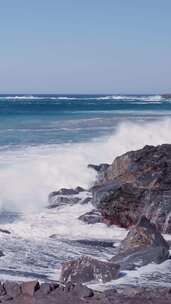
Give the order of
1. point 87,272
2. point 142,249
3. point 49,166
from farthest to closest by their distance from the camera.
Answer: point 49,166, point 142,249, point 87,272

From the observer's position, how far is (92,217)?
12562 mm

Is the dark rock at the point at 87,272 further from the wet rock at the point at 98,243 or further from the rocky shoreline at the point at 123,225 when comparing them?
the wet rock at the point at 98,243

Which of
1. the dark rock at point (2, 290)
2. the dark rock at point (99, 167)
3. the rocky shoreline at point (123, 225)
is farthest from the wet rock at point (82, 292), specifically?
the dark rock at point (99, 167)

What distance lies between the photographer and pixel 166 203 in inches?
472

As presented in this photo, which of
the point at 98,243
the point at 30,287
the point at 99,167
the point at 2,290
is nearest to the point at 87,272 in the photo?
the point at 30,287

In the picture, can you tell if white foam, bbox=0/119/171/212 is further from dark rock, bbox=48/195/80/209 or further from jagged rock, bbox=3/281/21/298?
jagged rock, bbox=3/281/21/298

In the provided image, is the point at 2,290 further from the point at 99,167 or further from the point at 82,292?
the point at 99,167

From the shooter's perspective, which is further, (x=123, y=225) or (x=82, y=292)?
(x=123, y=225)

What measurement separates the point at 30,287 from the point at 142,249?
96.3 inches

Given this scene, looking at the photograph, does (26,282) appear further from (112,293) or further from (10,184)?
(10,184)

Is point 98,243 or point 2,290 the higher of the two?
point 2,290

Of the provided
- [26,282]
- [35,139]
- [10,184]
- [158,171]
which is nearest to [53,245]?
[26,282]

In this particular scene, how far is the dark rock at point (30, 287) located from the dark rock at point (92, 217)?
4.84m

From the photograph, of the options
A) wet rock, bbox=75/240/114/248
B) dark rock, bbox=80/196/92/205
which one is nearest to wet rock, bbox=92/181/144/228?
dark rock, bbox=80/196/92/205
